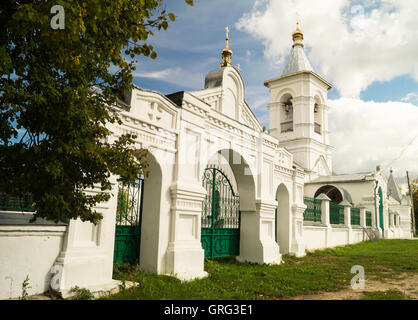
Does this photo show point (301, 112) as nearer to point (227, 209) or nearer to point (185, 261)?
point (227, 209)

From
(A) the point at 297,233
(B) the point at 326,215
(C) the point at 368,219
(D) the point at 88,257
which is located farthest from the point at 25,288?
(C) the point at 368,219

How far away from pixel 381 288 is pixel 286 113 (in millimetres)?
26122

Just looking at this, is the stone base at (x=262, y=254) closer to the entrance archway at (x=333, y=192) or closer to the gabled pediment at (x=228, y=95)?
the gabled pediment at (x=228, y=95)

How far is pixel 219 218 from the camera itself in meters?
9.81

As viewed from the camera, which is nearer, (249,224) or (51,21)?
(51,21)

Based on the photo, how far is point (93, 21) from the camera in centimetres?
329

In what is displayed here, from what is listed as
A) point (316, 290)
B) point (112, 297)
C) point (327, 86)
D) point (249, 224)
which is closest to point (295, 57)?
point (327, 86)

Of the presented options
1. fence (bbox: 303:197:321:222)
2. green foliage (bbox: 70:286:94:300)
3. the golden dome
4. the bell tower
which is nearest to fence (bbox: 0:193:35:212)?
green foliage (bbox: 70:286:94:300)

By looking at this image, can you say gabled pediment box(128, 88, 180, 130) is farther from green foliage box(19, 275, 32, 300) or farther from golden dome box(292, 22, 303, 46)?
golden dome box(292, 22, 303, 46)

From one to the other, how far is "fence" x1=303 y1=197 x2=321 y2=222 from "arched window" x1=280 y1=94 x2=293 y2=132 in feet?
53.3

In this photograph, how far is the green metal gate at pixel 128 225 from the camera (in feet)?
22.6

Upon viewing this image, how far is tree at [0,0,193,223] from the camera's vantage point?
3105mm
